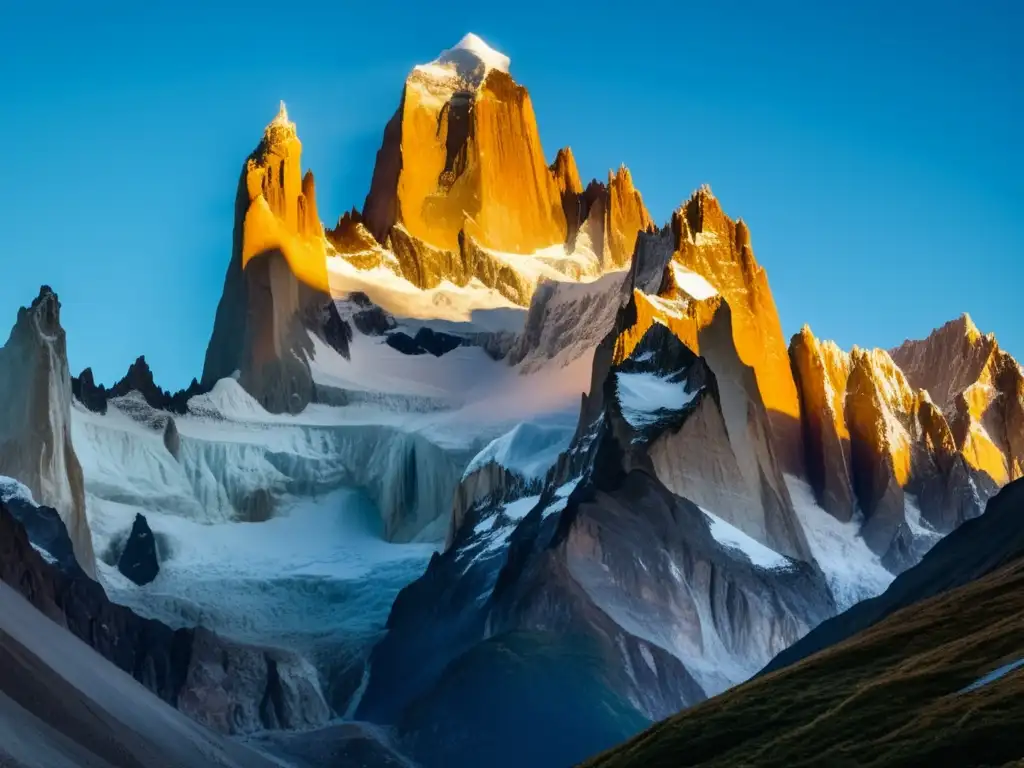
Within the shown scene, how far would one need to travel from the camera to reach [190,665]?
172 meters

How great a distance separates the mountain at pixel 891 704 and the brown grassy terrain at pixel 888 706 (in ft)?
0.22

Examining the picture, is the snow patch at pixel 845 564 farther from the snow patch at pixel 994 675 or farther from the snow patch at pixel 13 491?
the snow patch at pixel 994 675

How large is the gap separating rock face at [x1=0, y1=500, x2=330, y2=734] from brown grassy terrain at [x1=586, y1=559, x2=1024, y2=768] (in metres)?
94.6

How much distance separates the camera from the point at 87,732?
8962cm

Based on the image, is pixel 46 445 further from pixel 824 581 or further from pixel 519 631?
pixel 824 581


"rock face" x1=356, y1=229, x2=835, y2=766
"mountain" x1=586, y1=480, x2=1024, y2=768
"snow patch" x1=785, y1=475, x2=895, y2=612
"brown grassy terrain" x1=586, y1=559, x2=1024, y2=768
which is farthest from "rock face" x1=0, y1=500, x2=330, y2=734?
"brown grassy terrain" x1=586, y1=559, x2=1024, y2=768

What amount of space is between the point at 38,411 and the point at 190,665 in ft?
112

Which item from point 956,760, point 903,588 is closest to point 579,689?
point 903,588

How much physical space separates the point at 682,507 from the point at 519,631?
76.2ft

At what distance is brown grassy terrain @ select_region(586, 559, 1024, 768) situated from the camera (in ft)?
179

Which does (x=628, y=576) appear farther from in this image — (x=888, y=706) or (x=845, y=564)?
(x=888, y=706)

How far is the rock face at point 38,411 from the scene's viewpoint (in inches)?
7470

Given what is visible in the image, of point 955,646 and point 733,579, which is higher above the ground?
point 733,579

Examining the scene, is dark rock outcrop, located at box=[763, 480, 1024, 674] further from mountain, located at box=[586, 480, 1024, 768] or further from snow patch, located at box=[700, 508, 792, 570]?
snow patch, located at box=[700, 508, 792, 570]
